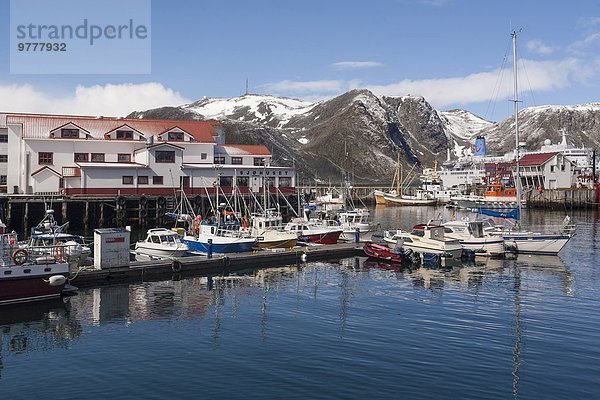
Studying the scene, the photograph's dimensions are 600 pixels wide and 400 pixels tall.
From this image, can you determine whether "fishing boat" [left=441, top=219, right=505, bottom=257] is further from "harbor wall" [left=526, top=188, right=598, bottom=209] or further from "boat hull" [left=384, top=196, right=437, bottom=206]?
"boat hull" [left=384, top=196, right=437, bottom=206]

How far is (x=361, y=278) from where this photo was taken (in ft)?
151

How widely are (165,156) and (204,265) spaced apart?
46108 millimetres

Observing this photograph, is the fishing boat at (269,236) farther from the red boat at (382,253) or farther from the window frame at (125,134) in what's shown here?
the window frame at (125,134)

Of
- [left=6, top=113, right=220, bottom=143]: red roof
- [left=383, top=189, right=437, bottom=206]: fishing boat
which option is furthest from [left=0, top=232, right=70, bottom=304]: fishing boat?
[left=383, top=189, right=437, bottom=206]: fishing boat

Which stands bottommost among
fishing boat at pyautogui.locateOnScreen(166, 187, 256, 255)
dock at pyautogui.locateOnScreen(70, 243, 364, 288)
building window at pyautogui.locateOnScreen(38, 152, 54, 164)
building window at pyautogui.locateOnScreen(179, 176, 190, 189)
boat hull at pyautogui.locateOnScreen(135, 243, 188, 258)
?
dock at pyautogui.locateOnScreen(70, 243, 364, 288)

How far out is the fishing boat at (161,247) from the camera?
5150cm

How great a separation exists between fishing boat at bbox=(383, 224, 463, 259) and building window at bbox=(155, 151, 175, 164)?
44569mm

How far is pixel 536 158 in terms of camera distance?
159875 millimetres

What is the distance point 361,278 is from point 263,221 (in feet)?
56.3

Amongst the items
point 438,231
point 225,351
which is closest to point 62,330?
point 225,351

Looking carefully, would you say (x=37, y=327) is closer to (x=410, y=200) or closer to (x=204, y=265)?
(x=204, y=265)

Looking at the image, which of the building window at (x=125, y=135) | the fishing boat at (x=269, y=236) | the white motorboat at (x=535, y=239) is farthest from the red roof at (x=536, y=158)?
the fishing boat at (x=269, y=236)

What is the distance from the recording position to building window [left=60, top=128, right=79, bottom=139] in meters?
90.1

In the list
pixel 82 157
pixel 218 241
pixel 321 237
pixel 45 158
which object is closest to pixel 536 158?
pixel 321 237
